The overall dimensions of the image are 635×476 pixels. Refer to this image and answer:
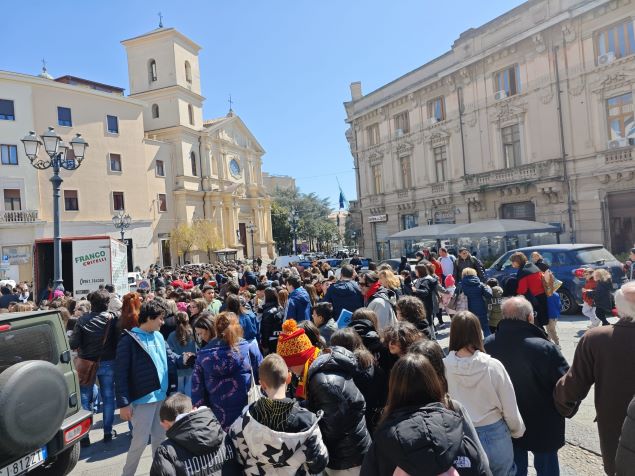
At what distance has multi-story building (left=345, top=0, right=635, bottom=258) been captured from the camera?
2055cm

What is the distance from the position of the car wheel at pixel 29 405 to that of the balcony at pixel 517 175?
932 inches

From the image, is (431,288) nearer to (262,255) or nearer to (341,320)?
(341,320)

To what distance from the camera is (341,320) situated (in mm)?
6086

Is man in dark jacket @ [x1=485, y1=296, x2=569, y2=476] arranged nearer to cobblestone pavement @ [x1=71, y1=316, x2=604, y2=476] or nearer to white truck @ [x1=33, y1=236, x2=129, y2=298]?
cobblestone pavement @ [x1=71, y1=316, x2=604, y2=476]

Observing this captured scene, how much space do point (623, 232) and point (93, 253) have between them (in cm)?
2223

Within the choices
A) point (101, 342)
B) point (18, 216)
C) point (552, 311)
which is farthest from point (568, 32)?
point (18, 216)

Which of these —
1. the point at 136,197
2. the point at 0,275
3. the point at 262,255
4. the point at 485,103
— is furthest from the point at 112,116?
the point at 485,103

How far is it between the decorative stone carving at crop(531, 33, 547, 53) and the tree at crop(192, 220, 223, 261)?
1230 inches

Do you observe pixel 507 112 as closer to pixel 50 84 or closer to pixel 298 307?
pixel 298 307

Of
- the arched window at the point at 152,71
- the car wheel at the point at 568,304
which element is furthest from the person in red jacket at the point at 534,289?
the arched window at the point at 152,71

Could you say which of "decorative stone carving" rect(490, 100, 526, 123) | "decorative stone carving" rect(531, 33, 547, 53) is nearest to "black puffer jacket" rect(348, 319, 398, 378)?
"decorative stone carving" rect(531, 33, 547, 53)

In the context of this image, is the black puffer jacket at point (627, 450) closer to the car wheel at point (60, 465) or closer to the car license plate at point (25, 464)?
the car license plate at point (25, 464)

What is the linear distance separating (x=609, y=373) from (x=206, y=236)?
4263 cm

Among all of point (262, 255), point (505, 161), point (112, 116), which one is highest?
point (112, 116)
